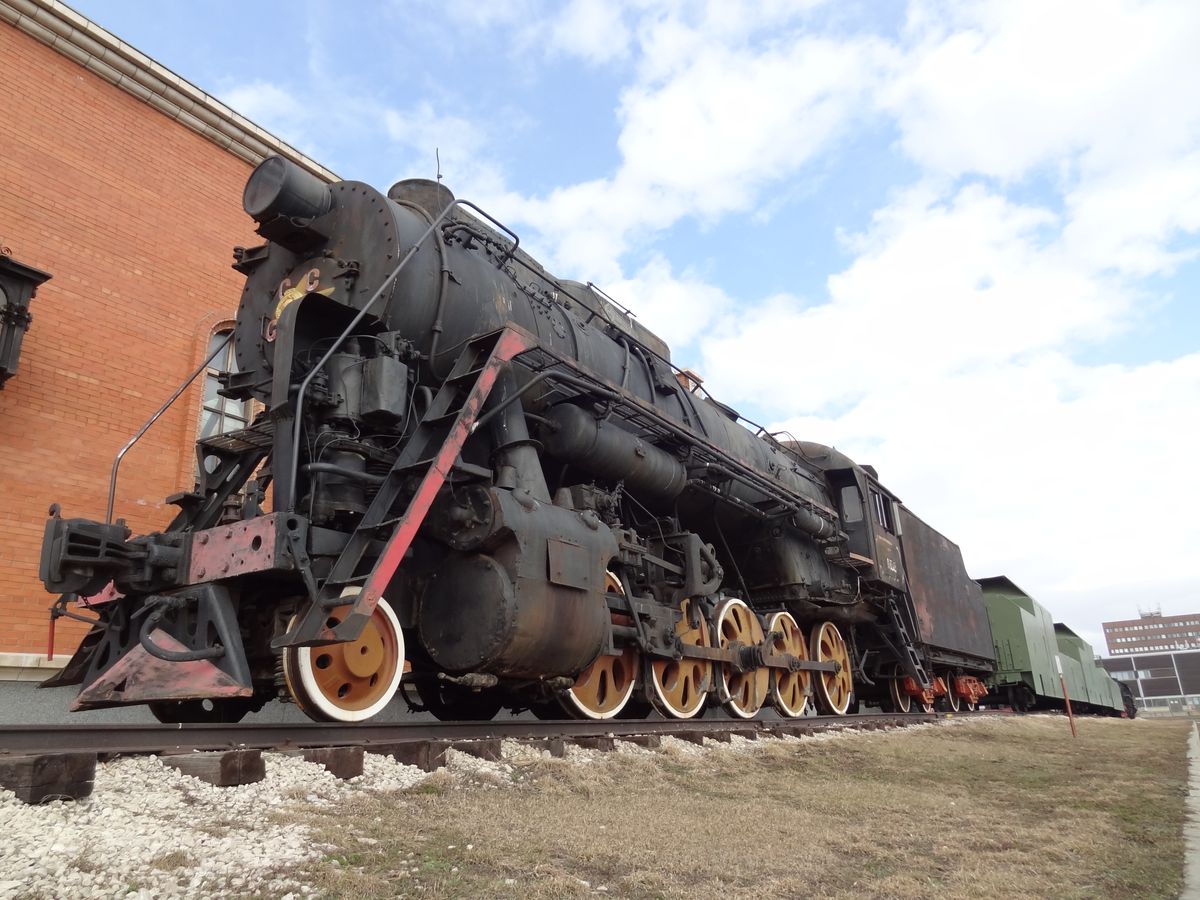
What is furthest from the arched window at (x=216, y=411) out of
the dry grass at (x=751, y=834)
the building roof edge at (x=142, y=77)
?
the dry grass at (x=751, y=834)

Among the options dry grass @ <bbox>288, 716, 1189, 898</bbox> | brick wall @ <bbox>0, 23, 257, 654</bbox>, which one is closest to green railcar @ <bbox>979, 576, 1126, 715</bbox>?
dry grass @ <bbox>288, 716, 1189, 898</bbox>

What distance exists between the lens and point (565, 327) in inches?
256

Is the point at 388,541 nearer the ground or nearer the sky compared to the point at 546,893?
nearer the sky

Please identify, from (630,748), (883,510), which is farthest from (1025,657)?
(630,748)

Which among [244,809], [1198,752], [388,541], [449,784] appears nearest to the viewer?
[244,809]

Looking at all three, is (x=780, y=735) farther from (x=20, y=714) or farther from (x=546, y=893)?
(x=20, y=714)

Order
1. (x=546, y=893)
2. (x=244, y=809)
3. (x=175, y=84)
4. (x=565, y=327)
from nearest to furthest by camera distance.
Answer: (x=546, y=893), (x=244, y=809), (x=565, y=327), (x=175, y=84)

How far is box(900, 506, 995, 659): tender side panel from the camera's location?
12.4m

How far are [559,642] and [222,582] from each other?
6.37ft

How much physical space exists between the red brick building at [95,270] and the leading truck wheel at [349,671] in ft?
15.2

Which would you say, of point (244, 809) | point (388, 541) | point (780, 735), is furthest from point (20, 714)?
point (780, 735)

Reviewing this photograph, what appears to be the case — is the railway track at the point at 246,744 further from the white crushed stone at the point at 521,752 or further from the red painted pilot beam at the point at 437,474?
the red painted pilot beam at the point at 437,474

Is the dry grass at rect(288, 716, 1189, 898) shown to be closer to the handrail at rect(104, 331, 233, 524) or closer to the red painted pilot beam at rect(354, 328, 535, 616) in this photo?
the red painted pilot beam at rect(354, 328, 535, 616)

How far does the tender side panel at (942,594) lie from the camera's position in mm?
12406
